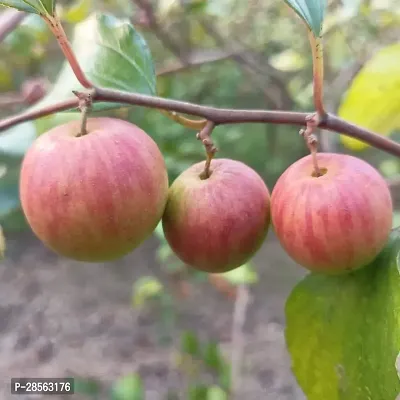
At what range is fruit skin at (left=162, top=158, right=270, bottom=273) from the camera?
475mm

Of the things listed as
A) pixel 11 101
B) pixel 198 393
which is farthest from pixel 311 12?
pixel 198 393

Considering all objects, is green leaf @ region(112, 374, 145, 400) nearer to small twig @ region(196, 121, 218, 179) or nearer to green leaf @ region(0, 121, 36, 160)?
green leaf @ region(0, 121, 36, 160)

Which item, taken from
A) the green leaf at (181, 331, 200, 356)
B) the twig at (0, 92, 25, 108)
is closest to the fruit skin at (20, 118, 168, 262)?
the twig at (0, 92, 25, 108)

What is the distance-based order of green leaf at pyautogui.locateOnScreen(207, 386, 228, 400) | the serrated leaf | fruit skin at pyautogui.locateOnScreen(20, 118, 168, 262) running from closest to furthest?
fruit skin at pyautogui.locateOnScreen(20, 118, 168, 262)
the serrated leaf
green leaf at pyautogui.locateOnScreen(207, 386, 228, 400)

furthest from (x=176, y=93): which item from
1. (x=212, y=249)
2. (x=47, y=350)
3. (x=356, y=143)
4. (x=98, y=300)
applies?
(x=212, y=249)

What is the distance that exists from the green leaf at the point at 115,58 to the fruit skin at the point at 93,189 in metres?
0.12

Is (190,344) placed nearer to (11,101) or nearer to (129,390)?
(129,390)

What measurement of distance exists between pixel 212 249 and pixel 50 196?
145mm

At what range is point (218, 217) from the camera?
473 millimetres

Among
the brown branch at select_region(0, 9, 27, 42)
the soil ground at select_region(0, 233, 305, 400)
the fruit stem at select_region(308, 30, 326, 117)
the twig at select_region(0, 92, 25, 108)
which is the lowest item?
the soil ground at select_region(0, 233, 305, 400)

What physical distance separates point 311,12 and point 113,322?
5.50 feet

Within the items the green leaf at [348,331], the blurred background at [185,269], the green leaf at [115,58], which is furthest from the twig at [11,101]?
the green leaf at [348,331]

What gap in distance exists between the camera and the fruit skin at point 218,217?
18.7 inches

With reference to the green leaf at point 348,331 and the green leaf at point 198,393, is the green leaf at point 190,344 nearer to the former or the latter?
the green leaf at point 198,393
